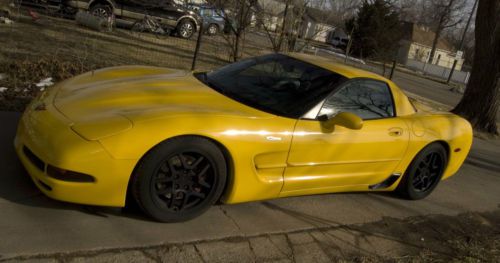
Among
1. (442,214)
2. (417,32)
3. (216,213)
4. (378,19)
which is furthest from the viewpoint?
(417,32)

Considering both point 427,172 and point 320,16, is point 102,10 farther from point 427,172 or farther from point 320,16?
point 427,172

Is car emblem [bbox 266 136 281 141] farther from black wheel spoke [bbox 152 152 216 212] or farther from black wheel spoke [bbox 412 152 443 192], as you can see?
black wheel spoke [bbox 412 152 443 192]

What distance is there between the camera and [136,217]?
3359 mm

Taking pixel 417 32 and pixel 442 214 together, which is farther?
pixel 417 32

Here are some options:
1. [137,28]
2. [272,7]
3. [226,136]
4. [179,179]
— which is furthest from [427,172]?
[137,28]

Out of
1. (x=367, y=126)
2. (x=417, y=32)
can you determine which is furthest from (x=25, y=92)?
(x=417, y=32)

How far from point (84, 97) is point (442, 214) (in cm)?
372

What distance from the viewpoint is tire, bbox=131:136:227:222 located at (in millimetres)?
3129

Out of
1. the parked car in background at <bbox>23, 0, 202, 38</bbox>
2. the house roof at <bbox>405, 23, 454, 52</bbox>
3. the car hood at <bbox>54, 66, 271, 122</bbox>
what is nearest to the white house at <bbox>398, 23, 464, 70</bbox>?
the house roof at <bbox>405, 23, 454, 52</bbox>

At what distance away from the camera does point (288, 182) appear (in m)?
3.84

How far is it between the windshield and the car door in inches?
5.6

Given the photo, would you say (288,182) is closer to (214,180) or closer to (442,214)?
(214,180)

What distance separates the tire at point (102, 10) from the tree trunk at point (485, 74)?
34.7 feet

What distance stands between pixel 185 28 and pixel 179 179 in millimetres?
13490
